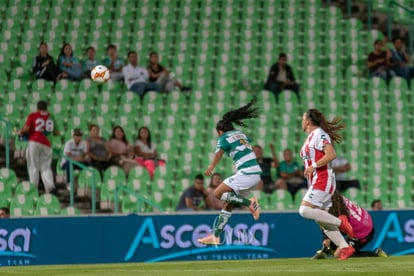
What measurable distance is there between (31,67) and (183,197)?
5164mm

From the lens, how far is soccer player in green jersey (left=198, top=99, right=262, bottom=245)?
16.0 m

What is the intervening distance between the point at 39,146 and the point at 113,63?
3726 mm

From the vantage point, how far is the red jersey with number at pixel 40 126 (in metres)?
20.8

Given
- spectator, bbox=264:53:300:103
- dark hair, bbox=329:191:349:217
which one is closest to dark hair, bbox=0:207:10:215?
spectator, bbox=264:53:300:103

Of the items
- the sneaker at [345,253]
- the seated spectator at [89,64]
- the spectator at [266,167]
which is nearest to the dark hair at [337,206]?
the sneaker at [345,253]

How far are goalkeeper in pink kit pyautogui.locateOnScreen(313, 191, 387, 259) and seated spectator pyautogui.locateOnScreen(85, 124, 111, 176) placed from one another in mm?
6711

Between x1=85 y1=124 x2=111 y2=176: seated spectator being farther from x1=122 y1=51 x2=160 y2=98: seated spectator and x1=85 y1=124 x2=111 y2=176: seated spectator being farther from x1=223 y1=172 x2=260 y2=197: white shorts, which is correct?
x1=223 y1=172 x2=260 y2=197: white shorts

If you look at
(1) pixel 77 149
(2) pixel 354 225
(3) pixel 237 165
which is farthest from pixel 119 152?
(2) pixel 354 225

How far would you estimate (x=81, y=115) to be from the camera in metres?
22.8

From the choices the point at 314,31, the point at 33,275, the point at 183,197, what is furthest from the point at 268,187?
the point at 33,275

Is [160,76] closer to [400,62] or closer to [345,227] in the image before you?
[400,62]

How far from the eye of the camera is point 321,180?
14.5m

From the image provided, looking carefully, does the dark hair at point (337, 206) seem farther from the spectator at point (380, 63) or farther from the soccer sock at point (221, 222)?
the spectator at point (380, 63)

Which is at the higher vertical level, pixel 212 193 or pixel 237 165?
pixel 237 165
